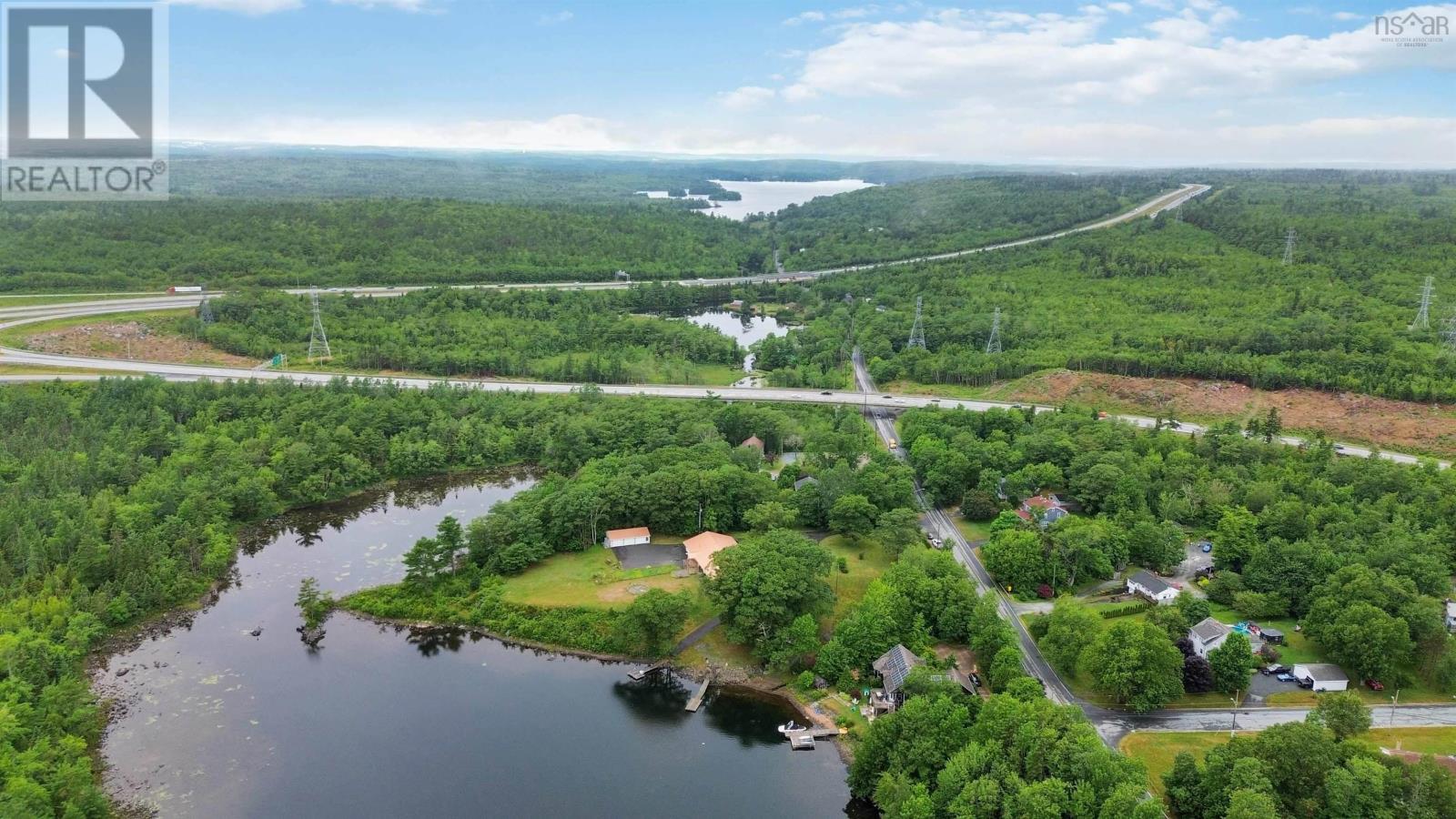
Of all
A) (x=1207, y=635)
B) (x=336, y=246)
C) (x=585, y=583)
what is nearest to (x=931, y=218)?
(x=336, y=246)

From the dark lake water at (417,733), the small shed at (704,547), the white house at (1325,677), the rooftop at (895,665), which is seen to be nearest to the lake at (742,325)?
the small shed at (704,547)

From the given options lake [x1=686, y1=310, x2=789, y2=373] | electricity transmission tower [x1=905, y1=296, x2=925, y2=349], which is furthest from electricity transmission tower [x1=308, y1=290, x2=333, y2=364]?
electricity transmission tower [x1=905, y1=296, x2=925, y2=349]

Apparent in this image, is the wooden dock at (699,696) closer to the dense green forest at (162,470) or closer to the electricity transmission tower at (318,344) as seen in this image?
the dense green forest at (162,470)

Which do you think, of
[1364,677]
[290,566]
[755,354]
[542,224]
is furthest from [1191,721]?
[542,224]

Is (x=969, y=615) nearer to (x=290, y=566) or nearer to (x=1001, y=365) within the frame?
(x=290, y=566)

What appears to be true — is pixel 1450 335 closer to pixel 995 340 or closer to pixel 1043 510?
pixel 995 340

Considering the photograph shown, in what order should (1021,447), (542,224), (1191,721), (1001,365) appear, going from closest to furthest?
(1191,721), (1021,447), (1001,365), (542,224)
